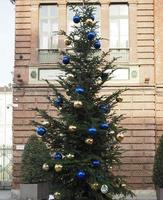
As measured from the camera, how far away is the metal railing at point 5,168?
33650 millimetres

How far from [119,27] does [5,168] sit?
1344cm

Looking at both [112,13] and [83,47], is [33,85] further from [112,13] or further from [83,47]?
[83,47]

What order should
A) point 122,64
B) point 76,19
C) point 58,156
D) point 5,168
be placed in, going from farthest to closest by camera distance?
point 5,168, point 122,64, point 76,19, point 58,156

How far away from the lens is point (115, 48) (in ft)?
83.7

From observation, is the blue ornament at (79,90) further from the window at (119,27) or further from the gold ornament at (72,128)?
the window at (119,27)

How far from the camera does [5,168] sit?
35000mm

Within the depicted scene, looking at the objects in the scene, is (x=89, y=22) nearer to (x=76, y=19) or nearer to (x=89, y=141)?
(x=76, y=19)

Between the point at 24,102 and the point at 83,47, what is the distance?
1247 centimetres

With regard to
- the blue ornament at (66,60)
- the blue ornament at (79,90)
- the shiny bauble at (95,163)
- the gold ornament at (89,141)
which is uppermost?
the blue ornament at (66,60)

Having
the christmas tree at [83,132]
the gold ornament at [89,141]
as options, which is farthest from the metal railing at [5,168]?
the gold ornament at [89,141]

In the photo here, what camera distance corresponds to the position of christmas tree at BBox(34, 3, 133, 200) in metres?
12.1

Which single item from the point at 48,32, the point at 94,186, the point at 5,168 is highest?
the point at 48,32

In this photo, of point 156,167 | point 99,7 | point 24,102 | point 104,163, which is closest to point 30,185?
point 156,167

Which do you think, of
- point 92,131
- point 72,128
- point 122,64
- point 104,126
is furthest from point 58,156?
point 122,64
